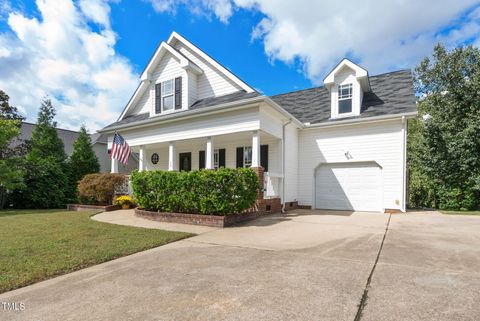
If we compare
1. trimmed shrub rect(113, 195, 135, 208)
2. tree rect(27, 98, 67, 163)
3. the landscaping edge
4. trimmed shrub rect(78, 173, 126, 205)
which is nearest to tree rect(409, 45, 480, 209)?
trimmed shrub rect(113, 195, 135, 208)

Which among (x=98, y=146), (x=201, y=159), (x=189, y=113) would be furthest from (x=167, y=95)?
(x=98, y=146)

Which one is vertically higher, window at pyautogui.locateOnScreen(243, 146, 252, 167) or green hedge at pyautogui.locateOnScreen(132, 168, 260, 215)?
window at pyautogui.locateOnScreen(243, 146, 252, 167)

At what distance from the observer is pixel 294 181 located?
13461 mm

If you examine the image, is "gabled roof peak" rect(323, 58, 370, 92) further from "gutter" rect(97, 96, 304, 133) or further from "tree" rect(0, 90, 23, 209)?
"tree" rect(0, 90, 23, 209)

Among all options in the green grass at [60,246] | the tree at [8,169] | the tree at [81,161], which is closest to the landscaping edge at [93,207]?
the tree at [8,169]

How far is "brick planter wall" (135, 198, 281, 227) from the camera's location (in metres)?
8.45

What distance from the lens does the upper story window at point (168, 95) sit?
529 inches

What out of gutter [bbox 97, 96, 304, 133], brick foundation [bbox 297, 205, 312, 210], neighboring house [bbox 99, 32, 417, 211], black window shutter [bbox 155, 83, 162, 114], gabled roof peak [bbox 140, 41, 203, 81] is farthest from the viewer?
black window shutter [bbox 155, 83, 162, 114]

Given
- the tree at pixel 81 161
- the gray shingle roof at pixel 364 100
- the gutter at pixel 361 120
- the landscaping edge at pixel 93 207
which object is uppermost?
the gray shingle roof at pixel 364 100

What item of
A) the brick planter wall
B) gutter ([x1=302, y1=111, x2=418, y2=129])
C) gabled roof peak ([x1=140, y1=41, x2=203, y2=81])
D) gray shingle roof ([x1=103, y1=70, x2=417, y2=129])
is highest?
gabled roof peak ([x1=140, y1=41, x2=203, y2=81])

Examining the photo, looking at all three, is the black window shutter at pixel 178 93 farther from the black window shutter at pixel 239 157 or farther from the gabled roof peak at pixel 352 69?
the gabled roof peak at pixel 352 69

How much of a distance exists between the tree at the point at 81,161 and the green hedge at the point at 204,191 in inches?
413

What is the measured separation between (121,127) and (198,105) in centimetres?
443

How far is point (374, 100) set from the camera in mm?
13430
